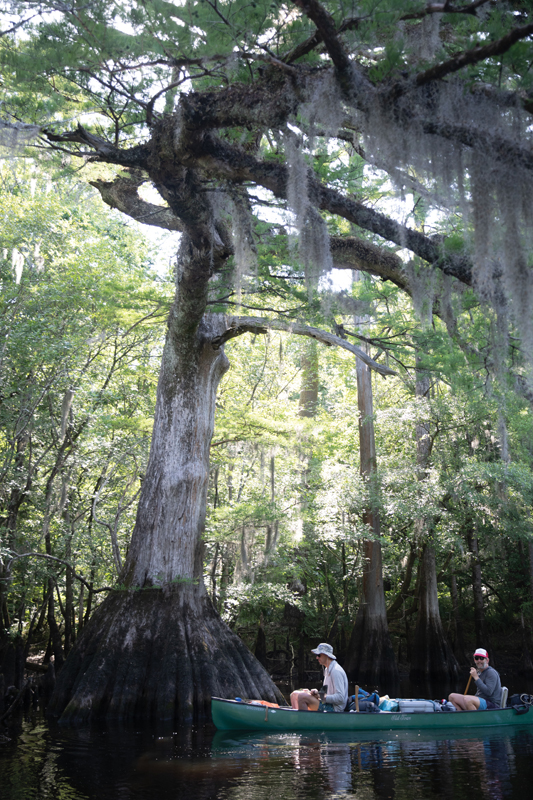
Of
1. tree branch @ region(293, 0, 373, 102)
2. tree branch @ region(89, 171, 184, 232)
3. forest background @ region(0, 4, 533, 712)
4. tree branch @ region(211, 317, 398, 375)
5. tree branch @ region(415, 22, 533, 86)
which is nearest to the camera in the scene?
tree branch @ region(415, 22, 533, 86)

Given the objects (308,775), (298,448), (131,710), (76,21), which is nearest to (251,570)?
(298,448)

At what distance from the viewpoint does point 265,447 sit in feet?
46.5

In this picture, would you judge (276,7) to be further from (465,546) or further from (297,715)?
(465,546)

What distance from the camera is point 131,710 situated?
8641 millimetres

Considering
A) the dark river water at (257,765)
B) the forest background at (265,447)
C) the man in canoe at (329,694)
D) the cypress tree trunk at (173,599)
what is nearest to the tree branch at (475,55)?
the forest background at (265,447)

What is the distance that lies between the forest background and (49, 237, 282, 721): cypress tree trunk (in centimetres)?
66

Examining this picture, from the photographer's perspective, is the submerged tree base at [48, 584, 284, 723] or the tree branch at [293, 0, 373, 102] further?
the submerged tree base at [48, 584, 284, 723]

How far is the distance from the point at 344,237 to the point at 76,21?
3543 millimetres

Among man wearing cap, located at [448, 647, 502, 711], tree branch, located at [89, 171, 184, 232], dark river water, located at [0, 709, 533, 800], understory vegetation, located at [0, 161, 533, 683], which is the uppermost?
tree branch, located at [89, 171, 184, 232]

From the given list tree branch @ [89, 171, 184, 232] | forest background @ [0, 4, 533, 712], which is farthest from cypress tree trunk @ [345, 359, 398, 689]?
tree branch @ [89, 171, 184, 232]

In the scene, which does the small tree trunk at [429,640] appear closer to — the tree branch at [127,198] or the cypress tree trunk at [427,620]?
the cypress tree trunk at [427,620]

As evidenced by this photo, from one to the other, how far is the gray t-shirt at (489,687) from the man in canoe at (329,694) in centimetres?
192

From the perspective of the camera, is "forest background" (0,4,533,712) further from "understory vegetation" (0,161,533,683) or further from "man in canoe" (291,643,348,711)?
"man in canoe" (291,643,348,711)

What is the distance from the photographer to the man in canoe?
319 inches
